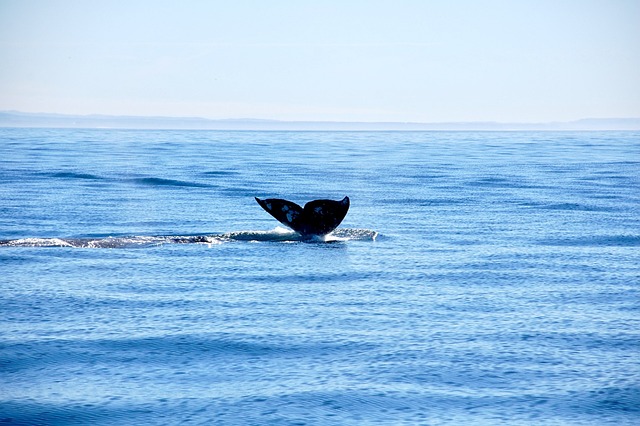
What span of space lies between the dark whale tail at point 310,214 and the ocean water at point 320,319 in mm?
417

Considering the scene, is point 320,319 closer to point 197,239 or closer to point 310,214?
point 310,214

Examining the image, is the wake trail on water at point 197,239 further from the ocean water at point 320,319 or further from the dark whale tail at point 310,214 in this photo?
the dark whale tail at point 310,214

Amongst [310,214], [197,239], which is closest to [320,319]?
[310,214]

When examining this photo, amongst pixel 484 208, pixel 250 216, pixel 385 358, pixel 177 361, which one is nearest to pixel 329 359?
pixel 385 358

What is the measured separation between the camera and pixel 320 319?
9.57 meters

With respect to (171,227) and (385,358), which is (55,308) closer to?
(385,358)

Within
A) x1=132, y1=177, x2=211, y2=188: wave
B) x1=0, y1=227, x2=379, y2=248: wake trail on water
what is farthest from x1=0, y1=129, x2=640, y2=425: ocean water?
x1=132, y1=177, x2=211, y2=188: wave

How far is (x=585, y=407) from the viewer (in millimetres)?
6797

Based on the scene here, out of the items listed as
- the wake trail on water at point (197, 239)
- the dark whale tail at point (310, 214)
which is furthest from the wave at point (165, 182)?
the dark whale tail at point (310, 214)

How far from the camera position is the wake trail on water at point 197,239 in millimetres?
15008

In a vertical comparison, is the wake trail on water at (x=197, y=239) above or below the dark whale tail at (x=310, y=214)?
below

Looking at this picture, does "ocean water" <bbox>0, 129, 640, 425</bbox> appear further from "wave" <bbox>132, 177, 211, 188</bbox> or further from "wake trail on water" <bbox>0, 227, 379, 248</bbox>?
"wave" <bbox>132, 177, 211, 188</bbox>

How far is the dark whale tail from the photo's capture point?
610 inches

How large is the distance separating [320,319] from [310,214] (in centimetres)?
635
